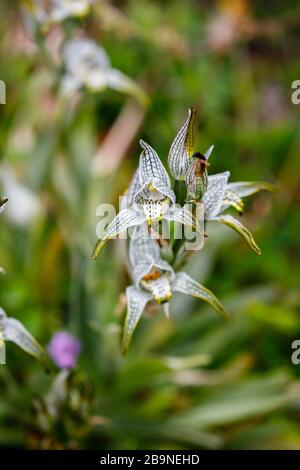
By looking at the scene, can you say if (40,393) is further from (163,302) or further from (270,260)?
(270,260)

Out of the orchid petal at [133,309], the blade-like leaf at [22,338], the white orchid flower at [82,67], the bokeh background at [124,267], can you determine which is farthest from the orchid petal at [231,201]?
the white orchid flower at [82,67]

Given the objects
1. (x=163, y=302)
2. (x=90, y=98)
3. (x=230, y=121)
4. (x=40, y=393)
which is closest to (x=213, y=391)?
(x=40, y=393)

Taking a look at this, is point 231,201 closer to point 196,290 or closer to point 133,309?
point 196,290

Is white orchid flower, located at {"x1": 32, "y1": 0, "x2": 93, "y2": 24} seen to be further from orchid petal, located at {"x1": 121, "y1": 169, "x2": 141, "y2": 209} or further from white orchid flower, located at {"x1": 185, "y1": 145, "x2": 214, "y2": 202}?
white orchid flower, located at {"x1": 185, "y1": 145, "x2": 214, "y2": 202}

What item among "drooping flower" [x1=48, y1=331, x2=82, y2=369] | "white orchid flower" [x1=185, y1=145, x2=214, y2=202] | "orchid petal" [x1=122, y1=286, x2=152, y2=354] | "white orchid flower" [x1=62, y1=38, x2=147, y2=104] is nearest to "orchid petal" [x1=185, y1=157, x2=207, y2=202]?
"white orchid flower" [x1=185, y1=145, x2=214, y2=202]

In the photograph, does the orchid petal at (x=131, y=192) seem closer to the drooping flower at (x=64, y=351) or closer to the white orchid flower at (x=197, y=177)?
the white orchid flower at (x=197, y=177)
